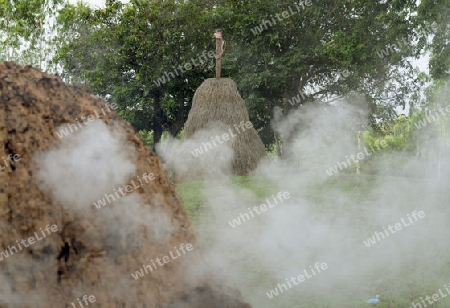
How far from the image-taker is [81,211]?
2.66 metres

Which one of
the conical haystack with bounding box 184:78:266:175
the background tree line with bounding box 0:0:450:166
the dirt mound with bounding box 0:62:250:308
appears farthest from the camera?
the background tree line with bounding box 0:0:450:166

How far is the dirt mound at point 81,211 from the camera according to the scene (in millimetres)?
2551

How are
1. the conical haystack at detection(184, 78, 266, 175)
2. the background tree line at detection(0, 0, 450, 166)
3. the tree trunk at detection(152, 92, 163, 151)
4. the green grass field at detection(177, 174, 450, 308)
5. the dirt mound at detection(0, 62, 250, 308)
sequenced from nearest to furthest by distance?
the dirt mound at detection(0, 62, 250, 308)
the green grass field at detection(177, 174, 450, 308)
the conical haystack at detection(184, 78, 266, 175)
the background tree line at detection(0, 0, 450, 166)
the tree trunk at detection(152, 92, 163, 151)

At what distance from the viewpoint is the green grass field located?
442cm

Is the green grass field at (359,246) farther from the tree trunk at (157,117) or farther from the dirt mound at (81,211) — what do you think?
the tree trunk at (157,117)

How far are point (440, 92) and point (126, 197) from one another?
83.1ft

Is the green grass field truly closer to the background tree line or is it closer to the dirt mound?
the dirt mound

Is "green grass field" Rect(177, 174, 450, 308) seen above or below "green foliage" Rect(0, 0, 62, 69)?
below

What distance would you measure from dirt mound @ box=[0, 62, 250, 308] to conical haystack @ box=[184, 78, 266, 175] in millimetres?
8538

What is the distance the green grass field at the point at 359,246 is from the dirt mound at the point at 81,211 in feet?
5.48

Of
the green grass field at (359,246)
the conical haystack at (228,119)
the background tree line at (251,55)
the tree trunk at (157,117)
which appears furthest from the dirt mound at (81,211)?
the tree trunk at (157,117)

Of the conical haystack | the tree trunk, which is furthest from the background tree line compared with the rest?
the conical haystack

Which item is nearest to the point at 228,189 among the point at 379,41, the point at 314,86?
the point at 379,41

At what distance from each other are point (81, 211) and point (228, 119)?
9.38m
